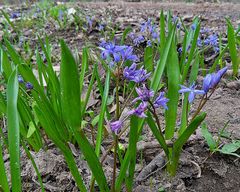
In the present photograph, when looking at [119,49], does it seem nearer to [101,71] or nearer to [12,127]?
[12,127]

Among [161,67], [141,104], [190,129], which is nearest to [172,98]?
[161,67]

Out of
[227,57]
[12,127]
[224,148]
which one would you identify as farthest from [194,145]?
[227,57]

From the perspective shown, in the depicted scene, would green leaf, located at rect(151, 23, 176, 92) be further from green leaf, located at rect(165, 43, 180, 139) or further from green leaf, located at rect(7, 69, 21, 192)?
green leaf, located at rect(7, 69, 21, 192)

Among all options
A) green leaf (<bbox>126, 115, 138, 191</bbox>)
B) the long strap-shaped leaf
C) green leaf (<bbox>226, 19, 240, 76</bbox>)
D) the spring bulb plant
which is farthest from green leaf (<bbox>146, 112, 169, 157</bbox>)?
green leaf (<bbox>226, 19, 240, 76</bbox>)

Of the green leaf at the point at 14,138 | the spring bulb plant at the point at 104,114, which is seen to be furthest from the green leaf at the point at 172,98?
the green leaf at the point at 14,138

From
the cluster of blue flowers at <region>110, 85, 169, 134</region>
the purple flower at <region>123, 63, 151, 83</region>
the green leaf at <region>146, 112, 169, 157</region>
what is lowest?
the green leaf at <region>146, 112, 169, 157</region>

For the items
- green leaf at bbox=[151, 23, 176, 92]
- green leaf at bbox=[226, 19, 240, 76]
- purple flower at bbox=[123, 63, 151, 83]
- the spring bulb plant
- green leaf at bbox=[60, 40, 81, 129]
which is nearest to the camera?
green leaf at bbox=[60, 40, 81, 129]

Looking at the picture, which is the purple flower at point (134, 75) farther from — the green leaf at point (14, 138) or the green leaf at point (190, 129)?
the green leaf at point (14, 138)

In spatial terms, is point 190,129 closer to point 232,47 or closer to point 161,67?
point 161,67

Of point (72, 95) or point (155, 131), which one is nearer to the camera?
point (72, 95)

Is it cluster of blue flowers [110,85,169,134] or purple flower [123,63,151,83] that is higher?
purple flower [123,63,151,83]
